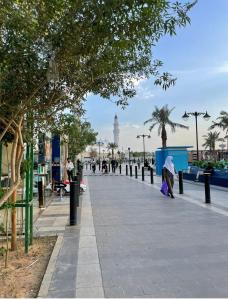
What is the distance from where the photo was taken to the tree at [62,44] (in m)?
4.96

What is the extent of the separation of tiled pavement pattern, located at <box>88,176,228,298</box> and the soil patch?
89cm

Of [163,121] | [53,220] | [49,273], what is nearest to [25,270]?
[49,273]

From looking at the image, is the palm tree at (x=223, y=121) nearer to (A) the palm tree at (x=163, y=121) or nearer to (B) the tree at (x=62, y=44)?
(A) the palm tree at (x=163, y=121)

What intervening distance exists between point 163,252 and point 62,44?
363cm

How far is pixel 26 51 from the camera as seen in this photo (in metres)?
5.48

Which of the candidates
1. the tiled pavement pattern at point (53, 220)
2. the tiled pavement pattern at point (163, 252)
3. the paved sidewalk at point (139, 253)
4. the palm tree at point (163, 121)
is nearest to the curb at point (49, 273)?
the paved sidewalk at point (139, 253)

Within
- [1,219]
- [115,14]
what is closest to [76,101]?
[115,14]

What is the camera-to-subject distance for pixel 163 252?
21.3ft

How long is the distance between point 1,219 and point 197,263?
20.7 feet

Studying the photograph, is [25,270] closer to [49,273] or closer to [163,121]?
[49,273]

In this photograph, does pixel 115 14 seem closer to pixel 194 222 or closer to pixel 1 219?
pixel 194 222

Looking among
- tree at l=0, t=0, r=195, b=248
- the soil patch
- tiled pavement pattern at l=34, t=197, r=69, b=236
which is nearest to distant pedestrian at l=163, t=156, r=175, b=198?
tiled pavement pattern at l=34, t=197, r=69, b=236

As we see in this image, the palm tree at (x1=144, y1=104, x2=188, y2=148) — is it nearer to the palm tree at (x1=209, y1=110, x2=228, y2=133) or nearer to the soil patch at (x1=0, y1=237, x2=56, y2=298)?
the palm tree at (x1=209, y1=110, x2=228, y2=133)

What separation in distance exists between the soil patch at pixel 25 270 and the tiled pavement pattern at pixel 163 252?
895 mm
